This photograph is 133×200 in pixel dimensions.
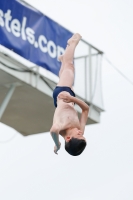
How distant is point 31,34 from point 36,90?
51.7 inches

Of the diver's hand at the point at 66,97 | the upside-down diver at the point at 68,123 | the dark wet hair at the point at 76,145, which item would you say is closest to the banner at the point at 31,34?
the upside-down diver at the point at 68,123

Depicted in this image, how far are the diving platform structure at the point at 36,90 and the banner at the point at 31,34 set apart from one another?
313mm

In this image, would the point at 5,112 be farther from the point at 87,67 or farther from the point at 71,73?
the point at 71,73

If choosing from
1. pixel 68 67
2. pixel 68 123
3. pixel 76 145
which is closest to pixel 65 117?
pixel 68 123

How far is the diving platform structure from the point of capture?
22.2 metres

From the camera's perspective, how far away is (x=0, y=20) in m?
22.4

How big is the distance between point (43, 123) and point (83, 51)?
1.86 metres

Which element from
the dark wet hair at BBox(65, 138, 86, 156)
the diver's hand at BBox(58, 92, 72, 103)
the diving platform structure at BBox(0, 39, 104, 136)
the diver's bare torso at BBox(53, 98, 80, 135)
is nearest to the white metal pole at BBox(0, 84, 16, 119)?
the diving platform structure at BBox(0, 39, 104, 136)

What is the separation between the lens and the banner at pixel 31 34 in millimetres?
22516

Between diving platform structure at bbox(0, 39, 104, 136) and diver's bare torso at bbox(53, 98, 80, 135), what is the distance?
5744 millimetres

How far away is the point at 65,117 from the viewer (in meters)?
15.9

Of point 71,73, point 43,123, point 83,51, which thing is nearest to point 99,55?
point 83,51

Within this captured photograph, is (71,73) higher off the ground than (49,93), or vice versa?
(49,93)

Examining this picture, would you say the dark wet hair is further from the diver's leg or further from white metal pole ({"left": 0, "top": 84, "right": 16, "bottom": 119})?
white metal pole ({"left": 0, "top": 84, "right": 16, "bottom": 119})
